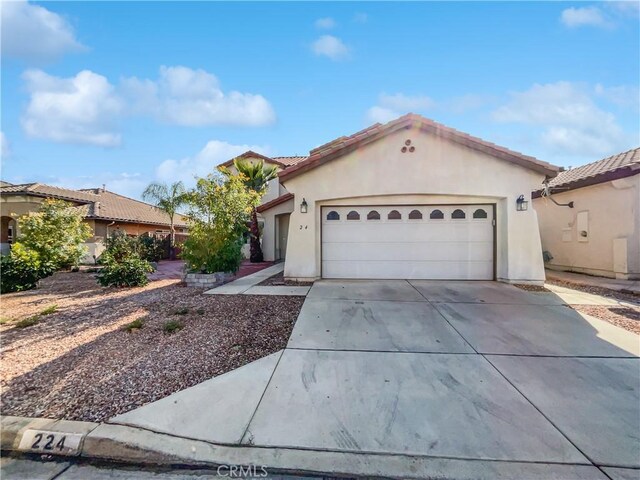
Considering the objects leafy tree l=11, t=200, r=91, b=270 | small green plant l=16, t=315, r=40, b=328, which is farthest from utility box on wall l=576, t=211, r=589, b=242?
leafy tree l=11, t=200, r=91, b=270

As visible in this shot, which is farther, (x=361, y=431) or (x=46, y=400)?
(x=46, y=400)

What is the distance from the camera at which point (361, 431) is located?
9.26 feet

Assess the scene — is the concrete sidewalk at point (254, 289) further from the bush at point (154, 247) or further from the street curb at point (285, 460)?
the bush at point (154, 247)

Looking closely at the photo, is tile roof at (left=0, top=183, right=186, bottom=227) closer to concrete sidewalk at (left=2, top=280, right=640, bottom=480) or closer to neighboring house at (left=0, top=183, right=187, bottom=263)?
neighboring house at (left=0, top=183, right=187, bottom=263)

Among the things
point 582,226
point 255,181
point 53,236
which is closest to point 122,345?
point 53,236

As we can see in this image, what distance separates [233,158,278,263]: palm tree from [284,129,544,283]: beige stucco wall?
18.9 ft

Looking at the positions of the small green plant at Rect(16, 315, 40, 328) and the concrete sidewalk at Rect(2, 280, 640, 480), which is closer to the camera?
the concrete sidewalk at Rect(2, 280, 640, 480)

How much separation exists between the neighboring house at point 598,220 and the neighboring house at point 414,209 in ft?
13.0

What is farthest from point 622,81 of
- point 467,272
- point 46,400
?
point 46,400

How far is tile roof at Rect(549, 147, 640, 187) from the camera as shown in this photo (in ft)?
32.1

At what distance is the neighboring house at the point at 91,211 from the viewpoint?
699 inches

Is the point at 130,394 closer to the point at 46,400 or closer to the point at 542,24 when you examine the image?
the point at 46,400

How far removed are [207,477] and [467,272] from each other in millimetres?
9178

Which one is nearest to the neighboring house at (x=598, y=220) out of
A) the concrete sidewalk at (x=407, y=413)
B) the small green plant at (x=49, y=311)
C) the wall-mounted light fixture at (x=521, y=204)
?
the wall-mounted light fixture at (x=521, y=204)
